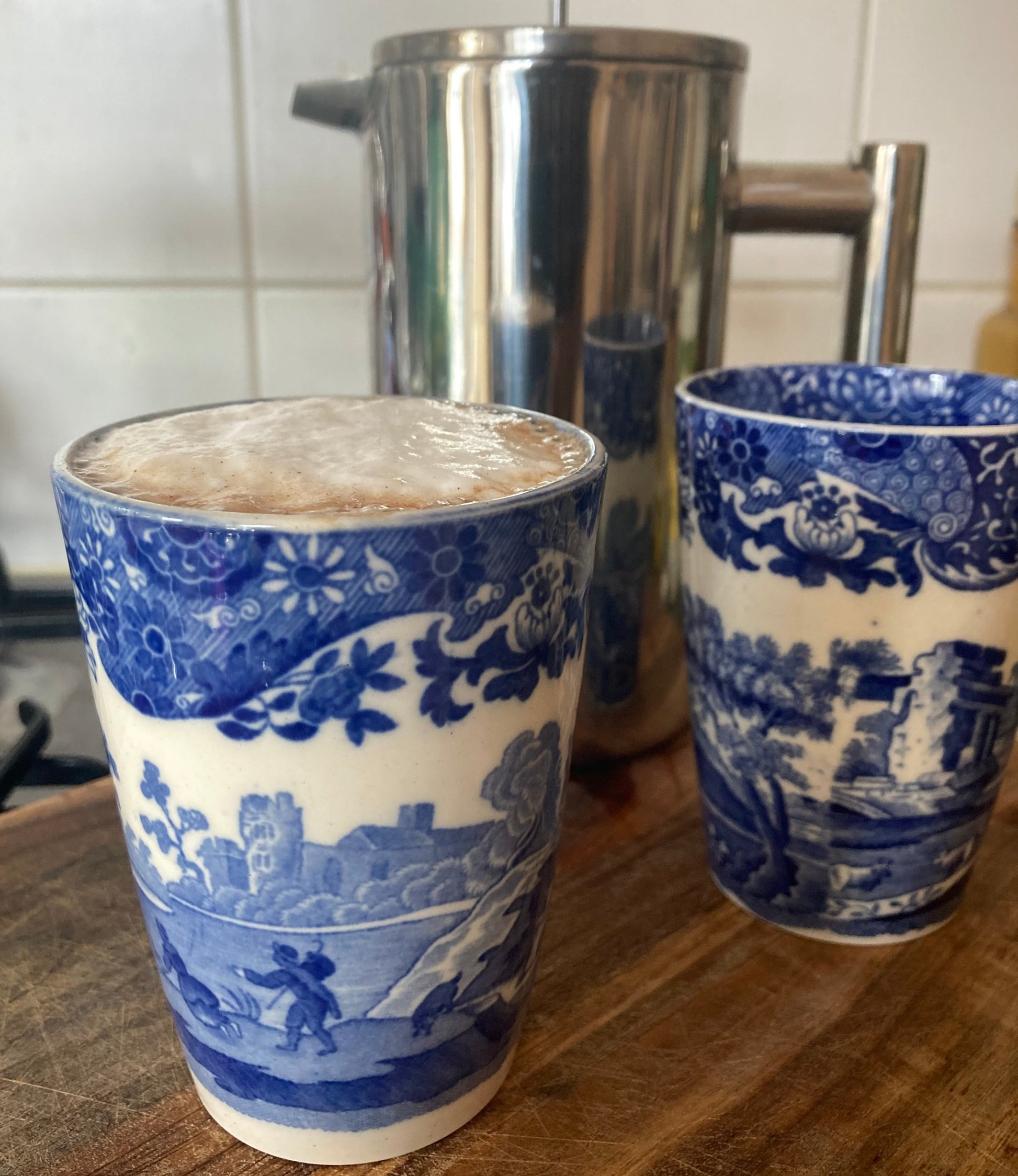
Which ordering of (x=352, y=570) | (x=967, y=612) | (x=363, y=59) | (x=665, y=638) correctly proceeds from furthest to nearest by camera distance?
1. (x=363, y=59)
2. (x=665, y=638)
3. (x=967, y=612)
4. (x=352, y=570)

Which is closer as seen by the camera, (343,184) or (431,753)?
(431,753)

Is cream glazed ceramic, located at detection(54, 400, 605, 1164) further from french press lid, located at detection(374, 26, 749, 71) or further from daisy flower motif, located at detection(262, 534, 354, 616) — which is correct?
french press lid, located at detection(374, 26, 749, 71)

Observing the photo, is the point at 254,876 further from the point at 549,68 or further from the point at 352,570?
the point at 549,68

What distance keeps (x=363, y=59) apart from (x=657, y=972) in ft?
1.53

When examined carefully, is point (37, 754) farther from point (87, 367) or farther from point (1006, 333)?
point (1006, 333)

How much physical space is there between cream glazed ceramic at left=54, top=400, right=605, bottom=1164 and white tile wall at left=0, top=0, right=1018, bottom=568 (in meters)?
0.37

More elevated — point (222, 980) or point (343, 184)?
point (343, 184)

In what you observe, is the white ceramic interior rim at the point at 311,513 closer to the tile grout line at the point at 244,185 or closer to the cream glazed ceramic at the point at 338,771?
the cream glazed ceramic at the point at 338,771

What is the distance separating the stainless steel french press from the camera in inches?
14.2

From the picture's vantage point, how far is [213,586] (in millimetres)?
196

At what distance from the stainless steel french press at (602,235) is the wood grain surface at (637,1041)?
0.37ft

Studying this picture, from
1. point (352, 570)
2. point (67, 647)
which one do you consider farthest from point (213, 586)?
point (67, 647)

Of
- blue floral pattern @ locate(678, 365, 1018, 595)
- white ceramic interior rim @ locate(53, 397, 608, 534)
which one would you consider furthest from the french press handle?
white ceramic interior rim @ locate(53, 397, 608, 534)

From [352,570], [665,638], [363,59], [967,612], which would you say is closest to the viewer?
[352,570]
